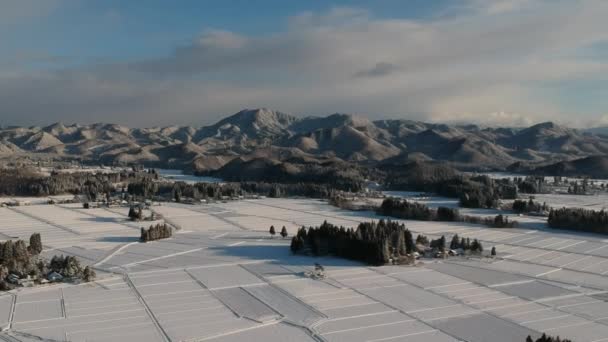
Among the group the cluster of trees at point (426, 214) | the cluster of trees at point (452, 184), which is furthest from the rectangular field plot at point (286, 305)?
the cluster of trees at point (452, 184)

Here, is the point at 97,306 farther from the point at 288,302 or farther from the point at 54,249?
the point at 54,249

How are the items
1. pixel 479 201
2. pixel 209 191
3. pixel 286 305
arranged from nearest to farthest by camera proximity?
pixel 286 305
pixel 479 201
pixel 209 191

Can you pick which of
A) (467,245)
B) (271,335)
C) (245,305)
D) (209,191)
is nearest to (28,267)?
(245,305)

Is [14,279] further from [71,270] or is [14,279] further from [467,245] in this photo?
[467,245]

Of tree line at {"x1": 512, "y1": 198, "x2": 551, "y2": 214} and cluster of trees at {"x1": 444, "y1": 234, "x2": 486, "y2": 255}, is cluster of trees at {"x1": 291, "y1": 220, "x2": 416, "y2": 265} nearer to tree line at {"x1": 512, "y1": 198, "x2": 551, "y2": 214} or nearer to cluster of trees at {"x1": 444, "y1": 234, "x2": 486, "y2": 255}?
cluster of trees at {"x1": 444, "y1": 234, "x2": 486, "y2": 255}

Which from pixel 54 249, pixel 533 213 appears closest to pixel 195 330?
pixel 54 249

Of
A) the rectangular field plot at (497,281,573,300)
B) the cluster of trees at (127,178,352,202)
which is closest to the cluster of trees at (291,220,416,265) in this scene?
the rectangular field plot at (497,281,573,300)
